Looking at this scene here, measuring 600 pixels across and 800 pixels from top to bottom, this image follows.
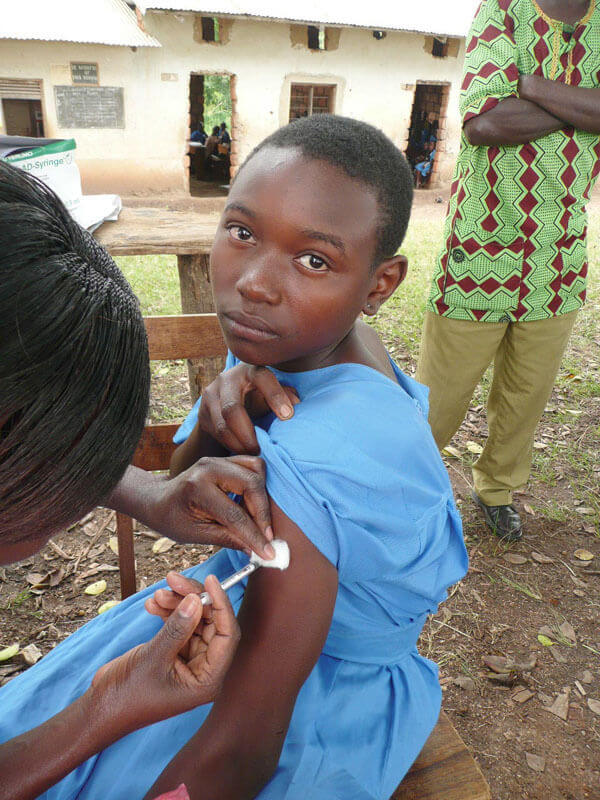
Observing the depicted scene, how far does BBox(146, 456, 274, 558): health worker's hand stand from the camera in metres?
1.06

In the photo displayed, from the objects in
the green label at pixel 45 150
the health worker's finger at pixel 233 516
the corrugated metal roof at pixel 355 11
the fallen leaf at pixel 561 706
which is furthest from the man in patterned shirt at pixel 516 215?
the corrugated metal roof at pixel 355 11

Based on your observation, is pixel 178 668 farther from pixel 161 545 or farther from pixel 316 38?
pixel 316 38

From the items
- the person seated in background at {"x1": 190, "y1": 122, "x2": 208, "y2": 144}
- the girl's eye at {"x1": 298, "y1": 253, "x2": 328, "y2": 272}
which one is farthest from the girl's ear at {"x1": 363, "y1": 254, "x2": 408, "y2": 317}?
the person seated in background at {"x1": 190, "y1": 122, "x2": 208, "y2": 144}

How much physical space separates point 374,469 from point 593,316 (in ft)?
18.7

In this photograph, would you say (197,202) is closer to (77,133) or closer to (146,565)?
(77,133)

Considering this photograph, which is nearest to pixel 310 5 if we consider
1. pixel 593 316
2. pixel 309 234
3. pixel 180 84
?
pixel 180 84

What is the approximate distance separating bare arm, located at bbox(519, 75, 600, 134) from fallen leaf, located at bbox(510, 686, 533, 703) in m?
2.16

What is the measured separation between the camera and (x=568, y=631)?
2.70 meters

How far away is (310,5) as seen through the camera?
11.2 m

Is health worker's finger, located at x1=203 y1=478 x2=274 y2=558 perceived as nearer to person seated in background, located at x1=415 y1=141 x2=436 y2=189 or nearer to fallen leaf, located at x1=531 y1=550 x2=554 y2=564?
fallen leaf, located at x1=531 y1=550 x2=554 y2=564

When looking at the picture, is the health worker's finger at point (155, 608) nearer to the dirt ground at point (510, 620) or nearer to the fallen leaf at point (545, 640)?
the dirt ground at point (510, 620)

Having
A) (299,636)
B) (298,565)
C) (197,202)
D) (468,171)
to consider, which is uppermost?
(468,171)

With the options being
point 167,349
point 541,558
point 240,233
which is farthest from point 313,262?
point 541,558

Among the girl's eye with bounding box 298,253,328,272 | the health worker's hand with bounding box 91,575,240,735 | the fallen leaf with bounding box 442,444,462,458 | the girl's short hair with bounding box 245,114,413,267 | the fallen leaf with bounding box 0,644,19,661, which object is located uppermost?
the girl's short hair with bounding box 245,114,413,267
